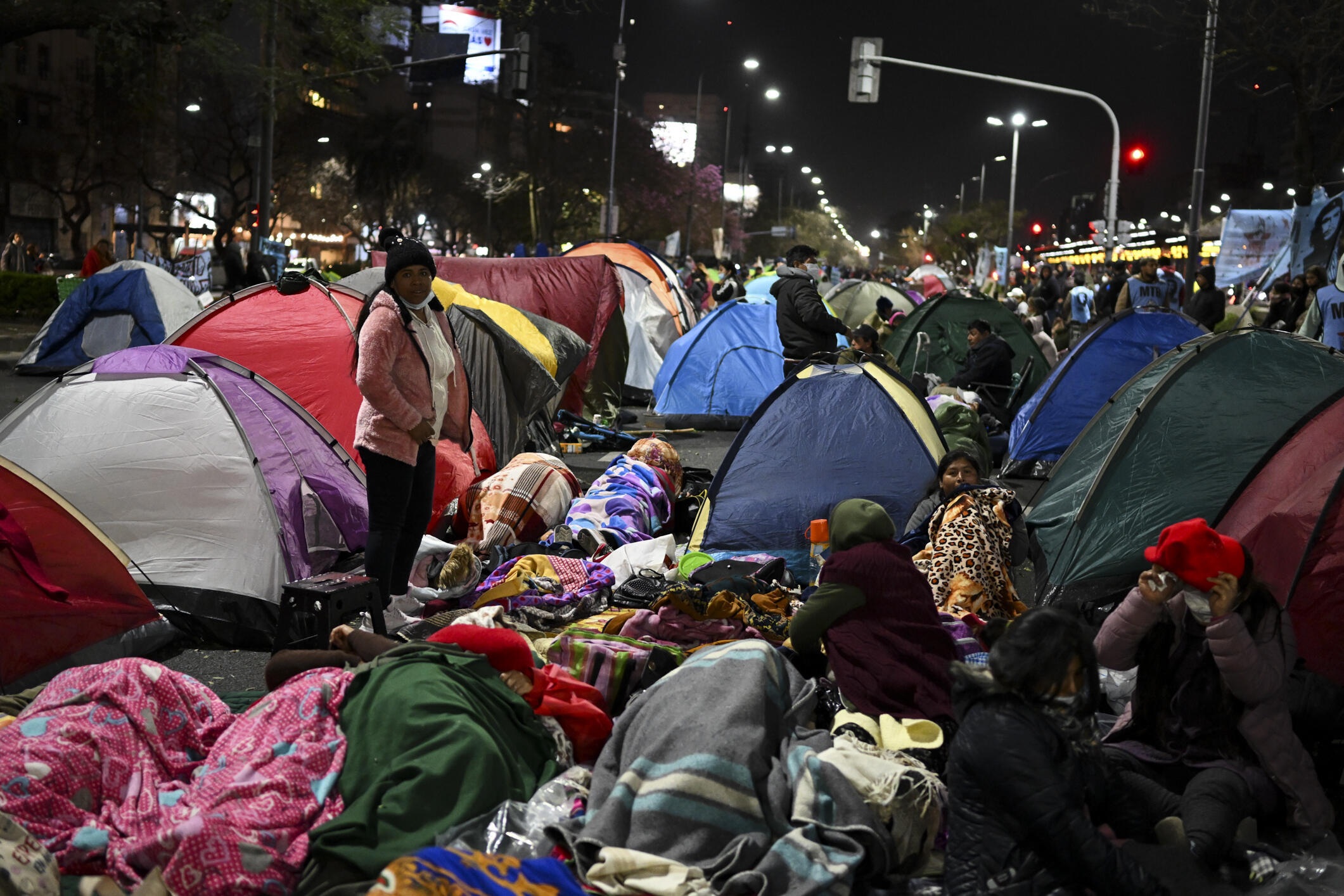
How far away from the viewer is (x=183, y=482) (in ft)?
20.3

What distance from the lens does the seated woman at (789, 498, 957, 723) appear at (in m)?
4.46

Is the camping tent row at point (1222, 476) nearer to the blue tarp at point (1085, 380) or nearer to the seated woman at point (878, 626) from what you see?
the seated woman at point (878, 626)

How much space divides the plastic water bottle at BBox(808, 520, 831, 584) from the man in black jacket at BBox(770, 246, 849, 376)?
3.95 m

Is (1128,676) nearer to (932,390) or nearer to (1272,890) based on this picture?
(1272,890)

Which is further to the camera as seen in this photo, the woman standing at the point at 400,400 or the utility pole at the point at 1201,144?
the utility pole at the point at 1201,144

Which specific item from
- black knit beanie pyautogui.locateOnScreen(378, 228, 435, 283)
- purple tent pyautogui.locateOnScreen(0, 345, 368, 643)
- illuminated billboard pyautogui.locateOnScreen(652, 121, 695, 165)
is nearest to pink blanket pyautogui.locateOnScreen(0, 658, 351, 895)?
purple tent pyautogui.locateOnScreen(0, 345, 368, 643)

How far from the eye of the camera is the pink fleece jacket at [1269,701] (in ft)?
13.3

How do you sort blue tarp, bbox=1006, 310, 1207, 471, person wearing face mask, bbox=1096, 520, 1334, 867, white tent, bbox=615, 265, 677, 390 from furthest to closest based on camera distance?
white tent, bbox=615, 265, 677, 390, blue tarp, bbox=1006, 310, 1207, 471, person wearing face mask, bbox=1096, 520, 1334, 867

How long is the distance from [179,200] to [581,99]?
19119 millimetres

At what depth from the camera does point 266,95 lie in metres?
17.0

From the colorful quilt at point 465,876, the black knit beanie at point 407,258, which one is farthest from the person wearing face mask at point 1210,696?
the black knit beanie at point 407,258

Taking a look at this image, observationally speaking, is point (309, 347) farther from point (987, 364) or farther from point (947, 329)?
point (947, 329)

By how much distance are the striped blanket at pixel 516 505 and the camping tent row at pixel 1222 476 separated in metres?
2.87

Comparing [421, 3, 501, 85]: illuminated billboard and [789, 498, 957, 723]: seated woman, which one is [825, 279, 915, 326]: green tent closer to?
[789, 498, 957, 723]: seated woman
